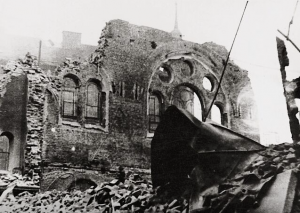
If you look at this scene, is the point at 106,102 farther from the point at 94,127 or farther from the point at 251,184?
the point at 251,184

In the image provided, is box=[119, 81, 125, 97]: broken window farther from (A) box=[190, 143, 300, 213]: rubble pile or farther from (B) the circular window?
(A) box=[190, 143, 300, 213]: rubble pile

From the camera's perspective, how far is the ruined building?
47.4ft

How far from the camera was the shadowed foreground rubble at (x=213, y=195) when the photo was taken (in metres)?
4.92

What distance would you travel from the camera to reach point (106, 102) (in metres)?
16.7

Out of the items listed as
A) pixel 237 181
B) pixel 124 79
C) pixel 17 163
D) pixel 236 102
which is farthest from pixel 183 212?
pixel 236 102

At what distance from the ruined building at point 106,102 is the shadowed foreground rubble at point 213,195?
6467mm

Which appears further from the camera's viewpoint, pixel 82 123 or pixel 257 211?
pixel 82 123

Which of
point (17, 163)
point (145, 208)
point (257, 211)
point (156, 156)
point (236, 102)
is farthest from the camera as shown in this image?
point (236, 102)

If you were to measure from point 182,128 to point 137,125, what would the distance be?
10724 mm

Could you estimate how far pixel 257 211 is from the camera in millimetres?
4781

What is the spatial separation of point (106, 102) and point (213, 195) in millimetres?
11674

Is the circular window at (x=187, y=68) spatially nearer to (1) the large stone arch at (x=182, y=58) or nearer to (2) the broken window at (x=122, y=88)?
(1) the large stone arch at (x=182, y=58)

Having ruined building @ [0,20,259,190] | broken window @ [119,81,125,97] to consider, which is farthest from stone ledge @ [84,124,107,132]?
broken window @ [119,81,125,97]

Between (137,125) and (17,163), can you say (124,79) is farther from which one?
(17,163)
